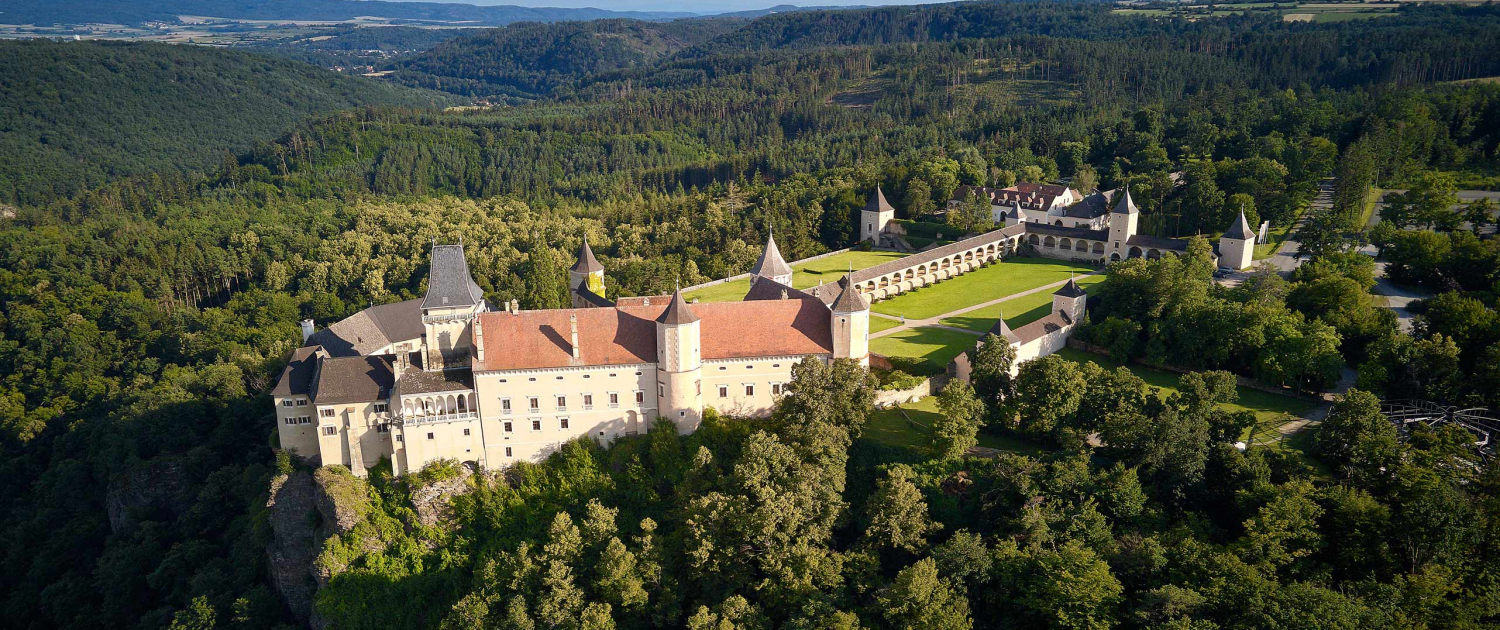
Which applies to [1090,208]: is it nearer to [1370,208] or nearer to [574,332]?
[1370,208]

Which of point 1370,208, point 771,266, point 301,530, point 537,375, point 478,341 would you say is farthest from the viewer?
point 1370,208

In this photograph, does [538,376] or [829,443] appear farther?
[538,376]

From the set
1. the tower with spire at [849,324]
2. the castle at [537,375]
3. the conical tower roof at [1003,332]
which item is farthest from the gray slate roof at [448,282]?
the conical tower roof at [1003,332]

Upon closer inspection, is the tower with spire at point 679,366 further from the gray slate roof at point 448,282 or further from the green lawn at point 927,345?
the green lawn at point 927,345

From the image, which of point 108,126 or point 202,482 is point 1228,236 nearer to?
point 202,482

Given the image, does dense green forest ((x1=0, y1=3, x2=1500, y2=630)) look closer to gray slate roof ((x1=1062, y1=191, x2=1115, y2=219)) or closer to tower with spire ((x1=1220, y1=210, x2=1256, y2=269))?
gray slate roof ((x1=1062, y1=191, x2=1115, y2=219))

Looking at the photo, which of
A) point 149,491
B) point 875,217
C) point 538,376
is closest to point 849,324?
point 538,376
